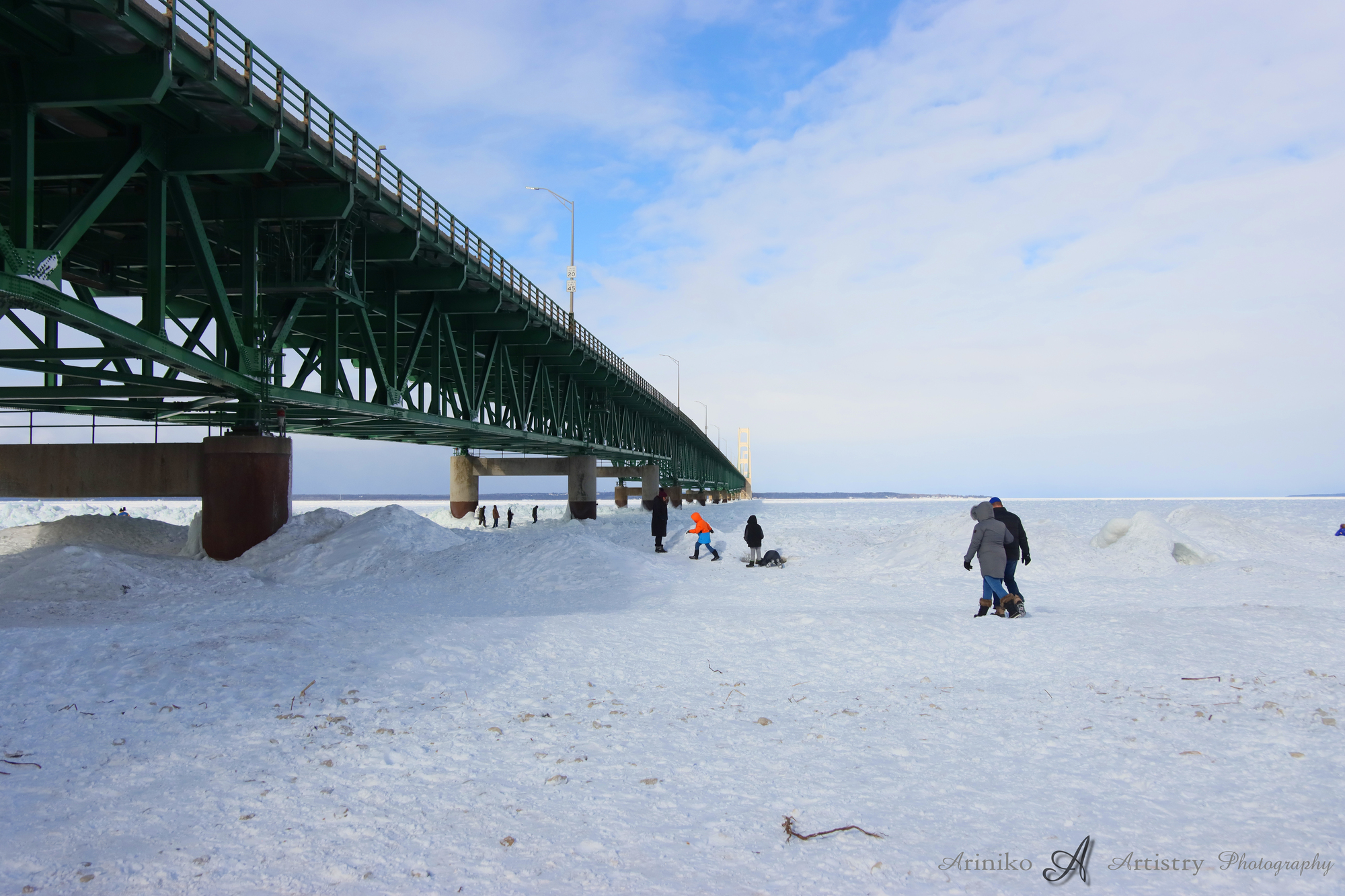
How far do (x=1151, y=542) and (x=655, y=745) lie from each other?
62.9ft

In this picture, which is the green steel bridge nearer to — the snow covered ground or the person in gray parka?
the snow covered ground

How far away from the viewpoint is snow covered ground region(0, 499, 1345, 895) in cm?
381

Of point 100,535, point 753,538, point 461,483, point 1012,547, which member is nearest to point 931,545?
point 753,538

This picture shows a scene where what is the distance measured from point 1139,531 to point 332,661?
20963 mm

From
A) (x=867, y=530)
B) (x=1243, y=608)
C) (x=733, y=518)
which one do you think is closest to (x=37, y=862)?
(x=1243, y=608)

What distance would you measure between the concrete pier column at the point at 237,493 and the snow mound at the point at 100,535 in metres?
2.15

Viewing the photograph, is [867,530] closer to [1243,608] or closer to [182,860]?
[1243,608]

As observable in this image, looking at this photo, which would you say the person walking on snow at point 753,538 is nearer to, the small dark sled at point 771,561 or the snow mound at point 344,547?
the small dark sled at point 771,561

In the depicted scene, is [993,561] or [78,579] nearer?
[993,561]

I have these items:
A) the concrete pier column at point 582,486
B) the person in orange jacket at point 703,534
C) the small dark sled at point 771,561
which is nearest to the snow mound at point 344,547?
the person in orange jacket at point 703,534

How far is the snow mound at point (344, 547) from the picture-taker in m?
16.0

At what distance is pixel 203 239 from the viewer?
588 inches

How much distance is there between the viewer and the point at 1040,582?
654 inches

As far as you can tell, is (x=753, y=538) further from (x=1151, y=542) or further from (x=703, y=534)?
(x=1151, y=542)
